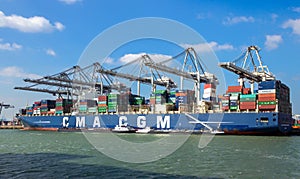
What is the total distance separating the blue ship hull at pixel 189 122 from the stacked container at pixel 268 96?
979 millimetres

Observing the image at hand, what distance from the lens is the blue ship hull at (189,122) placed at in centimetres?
3731

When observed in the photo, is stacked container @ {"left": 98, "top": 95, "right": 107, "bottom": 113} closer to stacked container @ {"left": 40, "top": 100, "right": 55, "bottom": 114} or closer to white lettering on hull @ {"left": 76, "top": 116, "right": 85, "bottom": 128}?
white lettering on hull @ {"left": 76, "top": 116, "right": 85, "bottom": 128}

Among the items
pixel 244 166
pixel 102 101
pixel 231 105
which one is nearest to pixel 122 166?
pixel 244 166

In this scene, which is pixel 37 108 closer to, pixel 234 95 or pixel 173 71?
pixel 173 71

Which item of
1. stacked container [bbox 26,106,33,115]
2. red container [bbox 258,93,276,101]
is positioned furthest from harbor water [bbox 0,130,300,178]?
stacked container [bbox 26,106,33,115]

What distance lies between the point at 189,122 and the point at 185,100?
434 cm

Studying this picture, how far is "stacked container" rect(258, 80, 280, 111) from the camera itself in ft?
123

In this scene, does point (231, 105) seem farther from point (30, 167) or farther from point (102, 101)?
point (30, 167)

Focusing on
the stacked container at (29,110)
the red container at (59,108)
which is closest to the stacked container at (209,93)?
the red container at (59,108)

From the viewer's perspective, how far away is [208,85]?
4609 cm

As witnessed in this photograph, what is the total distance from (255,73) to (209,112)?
856 cm

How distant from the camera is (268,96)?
37688 mm

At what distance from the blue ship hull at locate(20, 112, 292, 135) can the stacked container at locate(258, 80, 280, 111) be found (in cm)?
98

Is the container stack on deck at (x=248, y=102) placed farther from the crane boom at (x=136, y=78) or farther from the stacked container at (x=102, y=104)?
the stacked container at (x=102, y=104)
